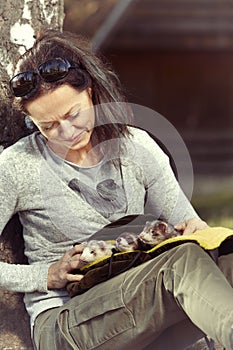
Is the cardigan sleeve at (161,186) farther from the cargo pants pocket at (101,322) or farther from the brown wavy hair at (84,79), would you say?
the cargo pants pocket at (101,322)

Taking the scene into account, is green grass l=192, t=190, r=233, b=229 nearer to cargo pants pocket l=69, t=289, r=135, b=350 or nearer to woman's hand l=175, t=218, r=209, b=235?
woman's hand l=175, t=218, r=209, b=235

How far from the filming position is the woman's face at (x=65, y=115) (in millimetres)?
2820

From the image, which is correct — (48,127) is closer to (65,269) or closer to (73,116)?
(73,116)

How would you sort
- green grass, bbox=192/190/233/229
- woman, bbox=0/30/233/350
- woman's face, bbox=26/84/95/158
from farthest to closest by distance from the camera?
green grass, bbox=192/190/233/229 < woman's face, bbox=26/84/95/158 < woman, bbox=0/30/233/350

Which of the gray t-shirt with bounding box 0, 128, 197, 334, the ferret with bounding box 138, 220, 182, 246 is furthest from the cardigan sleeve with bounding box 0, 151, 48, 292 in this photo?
the ferret with bounding box 138, 220, 182, 246

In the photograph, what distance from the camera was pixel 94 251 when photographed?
9.05 ft

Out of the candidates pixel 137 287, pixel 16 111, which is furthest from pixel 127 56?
pixel 137 287

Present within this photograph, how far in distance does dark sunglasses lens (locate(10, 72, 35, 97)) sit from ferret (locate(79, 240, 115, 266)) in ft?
1.55

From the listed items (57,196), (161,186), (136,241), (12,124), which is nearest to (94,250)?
(136,241)

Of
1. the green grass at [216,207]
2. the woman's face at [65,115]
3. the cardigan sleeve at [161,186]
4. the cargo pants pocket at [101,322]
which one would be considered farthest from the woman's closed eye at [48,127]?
the green grass at [216,207]

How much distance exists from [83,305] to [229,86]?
796 cm

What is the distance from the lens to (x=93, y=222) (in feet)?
9.51

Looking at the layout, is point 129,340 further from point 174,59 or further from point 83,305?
point 174,59

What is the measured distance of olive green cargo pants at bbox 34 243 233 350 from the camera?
2424 millimetres
